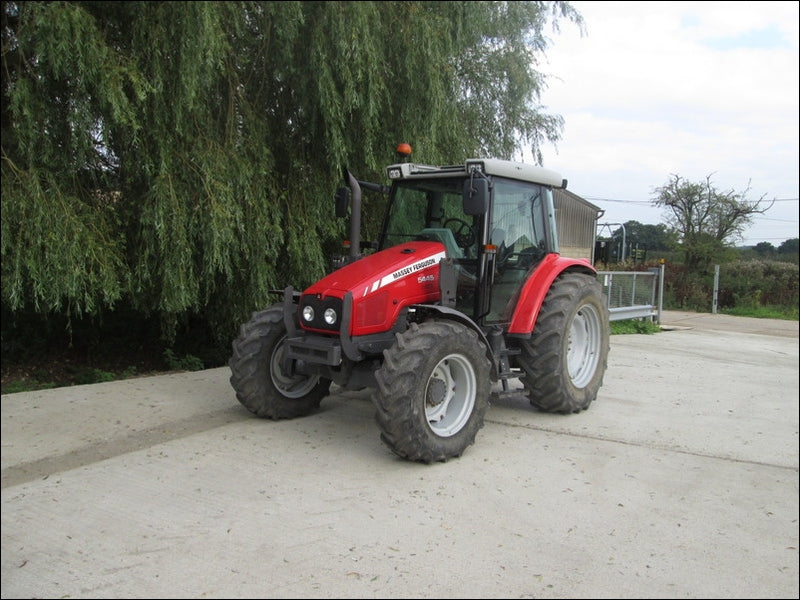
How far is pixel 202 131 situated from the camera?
19.6 feet

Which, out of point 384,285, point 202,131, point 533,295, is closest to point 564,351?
point 533,295

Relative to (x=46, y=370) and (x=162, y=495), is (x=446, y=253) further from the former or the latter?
(x=46, y=370)

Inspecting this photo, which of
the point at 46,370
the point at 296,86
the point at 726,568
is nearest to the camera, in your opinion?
the point at 726,568

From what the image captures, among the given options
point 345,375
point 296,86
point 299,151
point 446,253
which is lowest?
point 345,375

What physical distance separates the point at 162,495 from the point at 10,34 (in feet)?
10.8

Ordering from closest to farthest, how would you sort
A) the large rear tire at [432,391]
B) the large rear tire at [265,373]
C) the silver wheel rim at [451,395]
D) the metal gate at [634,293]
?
the large rear tire at [432,391] → the silver wheel rim at [451,395] → the large rear tire at [265,373] → the metal gate at [634,293]

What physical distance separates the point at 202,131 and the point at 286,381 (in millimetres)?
2588

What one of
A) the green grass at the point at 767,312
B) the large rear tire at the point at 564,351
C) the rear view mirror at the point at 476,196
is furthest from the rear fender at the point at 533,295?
the green grass at the point at 767,312

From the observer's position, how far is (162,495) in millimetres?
3504

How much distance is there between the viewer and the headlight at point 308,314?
14.8 feet

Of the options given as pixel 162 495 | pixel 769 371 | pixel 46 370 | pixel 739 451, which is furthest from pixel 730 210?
pixel 46 370

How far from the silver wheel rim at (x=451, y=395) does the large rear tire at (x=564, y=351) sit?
94 centimetres

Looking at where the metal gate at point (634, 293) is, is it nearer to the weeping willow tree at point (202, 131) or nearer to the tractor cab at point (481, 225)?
the weeping willow tree at point (202, 131)

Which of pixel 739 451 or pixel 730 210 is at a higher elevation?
pixel 730 210
